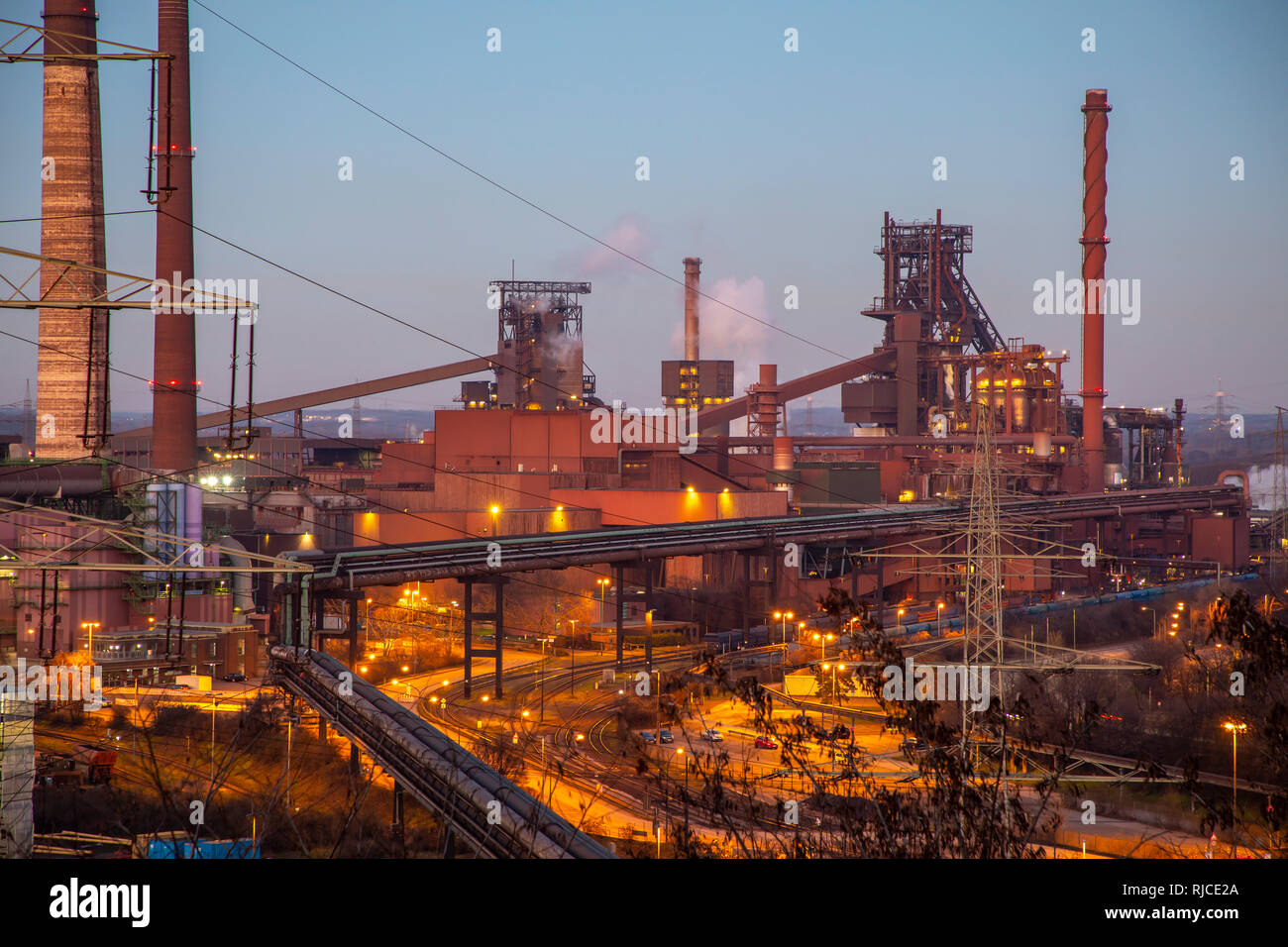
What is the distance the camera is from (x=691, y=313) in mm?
79062

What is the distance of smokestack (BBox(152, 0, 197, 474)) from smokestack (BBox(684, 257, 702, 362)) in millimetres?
52325

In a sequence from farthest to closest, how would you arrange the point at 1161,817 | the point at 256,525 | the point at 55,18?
the point at 256,525 → the point at 55,18 → the point at 1161,817

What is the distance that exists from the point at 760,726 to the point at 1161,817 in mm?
14179

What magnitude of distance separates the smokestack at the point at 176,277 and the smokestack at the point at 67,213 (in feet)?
5.58

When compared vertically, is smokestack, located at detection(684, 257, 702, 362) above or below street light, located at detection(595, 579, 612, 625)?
above

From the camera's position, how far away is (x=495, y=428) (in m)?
47.1

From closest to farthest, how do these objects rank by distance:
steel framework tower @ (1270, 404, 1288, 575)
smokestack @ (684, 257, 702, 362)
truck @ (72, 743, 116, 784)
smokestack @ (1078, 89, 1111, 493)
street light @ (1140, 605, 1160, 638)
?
truck @ (72, 743, 116, 784) < street light @ (1140, 605, 1160, 638) < steel framework tower @ (1270, 404, 1288, 575) < smokestack @ (1078, 89, 1111, 493) < smokestack @ (684, 257, 702, 362)

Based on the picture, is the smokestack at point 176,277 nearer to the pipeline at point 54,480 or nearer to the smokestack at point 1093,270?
the pipeline at point 54,480

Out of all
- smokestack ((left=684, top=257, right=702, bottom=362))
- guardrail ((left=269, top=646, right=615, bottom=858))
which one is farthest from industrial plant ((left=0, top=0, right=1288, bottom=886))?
smokestack ((left=684, top=257, right=702, bottom=362))

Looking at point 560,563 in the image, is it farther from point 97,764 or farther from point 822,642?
point 97,764

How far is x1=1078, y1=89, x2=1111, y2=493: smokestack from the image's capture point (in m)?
45.3

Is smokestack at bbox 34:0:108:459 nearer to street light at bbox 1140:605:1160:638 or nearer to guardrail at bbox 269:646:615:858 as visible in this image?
guardrail at bbox 269:646:615:858
